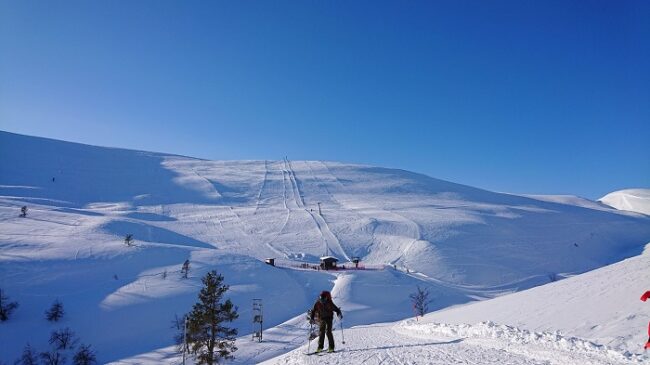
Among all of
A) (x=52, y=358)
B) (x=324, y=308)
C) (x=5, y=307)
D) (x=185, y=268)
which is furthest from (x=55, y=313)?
(x=324, y=308)

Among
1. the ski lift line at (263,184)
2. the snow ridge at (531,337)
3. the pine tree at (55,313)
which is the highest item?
the ski lift line at (263,184)

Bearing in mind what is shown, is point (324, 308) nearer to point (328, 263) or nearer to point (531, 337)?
point (531, 337)

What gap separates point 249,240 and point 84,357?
1594 inches

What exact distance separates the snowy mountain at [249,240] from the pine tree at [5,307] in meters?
0.76

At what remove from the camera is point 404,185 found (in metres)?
125

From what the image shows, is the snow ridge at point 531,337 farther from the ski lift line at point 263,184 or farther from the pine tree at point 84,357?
the ski lift line at point 263,184

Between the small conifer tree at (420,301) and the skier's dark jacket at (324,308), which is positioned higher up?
the skier's dark jacket at (324,308)

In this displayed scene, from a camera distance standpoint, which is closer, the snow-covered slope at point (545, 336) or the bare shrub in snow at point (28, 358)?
the snow-covered slope at point (545, 336)

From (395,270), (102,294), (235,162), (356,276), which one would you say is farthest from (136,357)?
(235,162)

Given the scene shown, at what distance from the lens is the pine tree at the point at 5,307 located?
35.6 meters

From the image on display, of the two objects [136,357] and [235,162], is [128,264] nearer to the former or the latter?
[136,357]

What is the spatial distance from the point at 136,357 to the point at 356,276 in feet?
95.6

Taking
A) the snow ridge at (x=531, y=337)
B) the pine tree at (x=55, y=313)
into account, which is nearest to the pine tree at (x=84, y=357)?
the pine tree at (x=55, y=313)

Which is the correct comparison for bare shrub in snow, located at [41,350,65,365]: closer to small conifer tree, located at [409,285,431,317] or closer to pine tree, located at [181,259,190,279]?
pine tree, located at [181,259,190,279]
